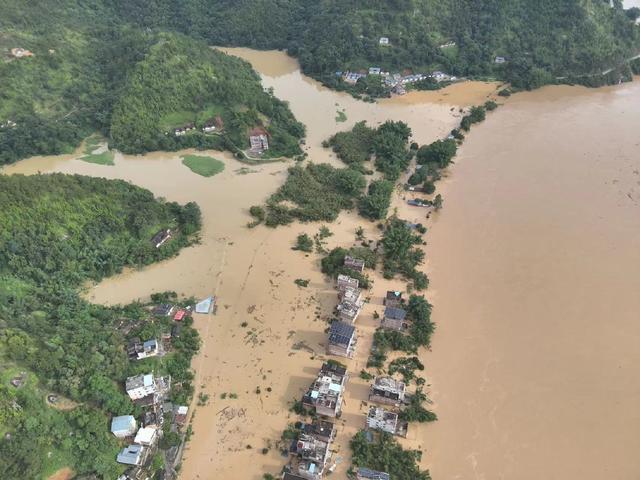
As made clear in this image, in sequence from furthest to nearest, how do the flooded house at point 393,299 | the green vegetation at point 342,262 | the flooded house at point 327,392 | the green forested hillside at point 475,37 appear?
the green forested hillside at point 475,37 < the green vegetation at point 342,262 < the flooded house at point 393,299 < the flooded house at point 327,392

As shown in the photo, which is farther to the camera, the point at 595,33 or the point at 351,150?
the point at 595,33

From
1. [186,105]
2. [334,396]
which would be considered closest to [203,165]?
[186,105]

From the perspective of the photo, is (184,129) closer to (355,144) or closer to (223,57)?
(223,57)

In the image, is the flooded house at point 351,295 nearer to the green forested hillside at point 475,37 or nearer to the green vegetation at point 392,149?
the green vegetation at point 392,149

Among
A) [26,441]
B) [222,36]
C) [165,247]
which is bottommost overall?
[26,441]

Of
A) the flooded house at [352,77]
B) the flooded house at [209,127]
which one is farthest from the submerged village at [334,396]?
the flooded house at [352,77]

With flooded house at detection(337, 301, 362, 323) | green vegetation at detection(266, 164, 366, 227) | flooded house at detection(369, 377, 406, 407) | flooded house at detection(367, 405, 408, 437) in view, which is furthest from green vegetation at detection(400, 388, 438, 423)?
green vegetation at detection(266, 164, 366, 227)

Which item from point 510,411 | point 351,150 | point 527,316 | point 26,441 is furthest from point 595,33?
point 26,441

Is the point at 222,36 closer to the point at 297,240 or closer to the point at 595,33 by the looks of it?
the point at 297,240
